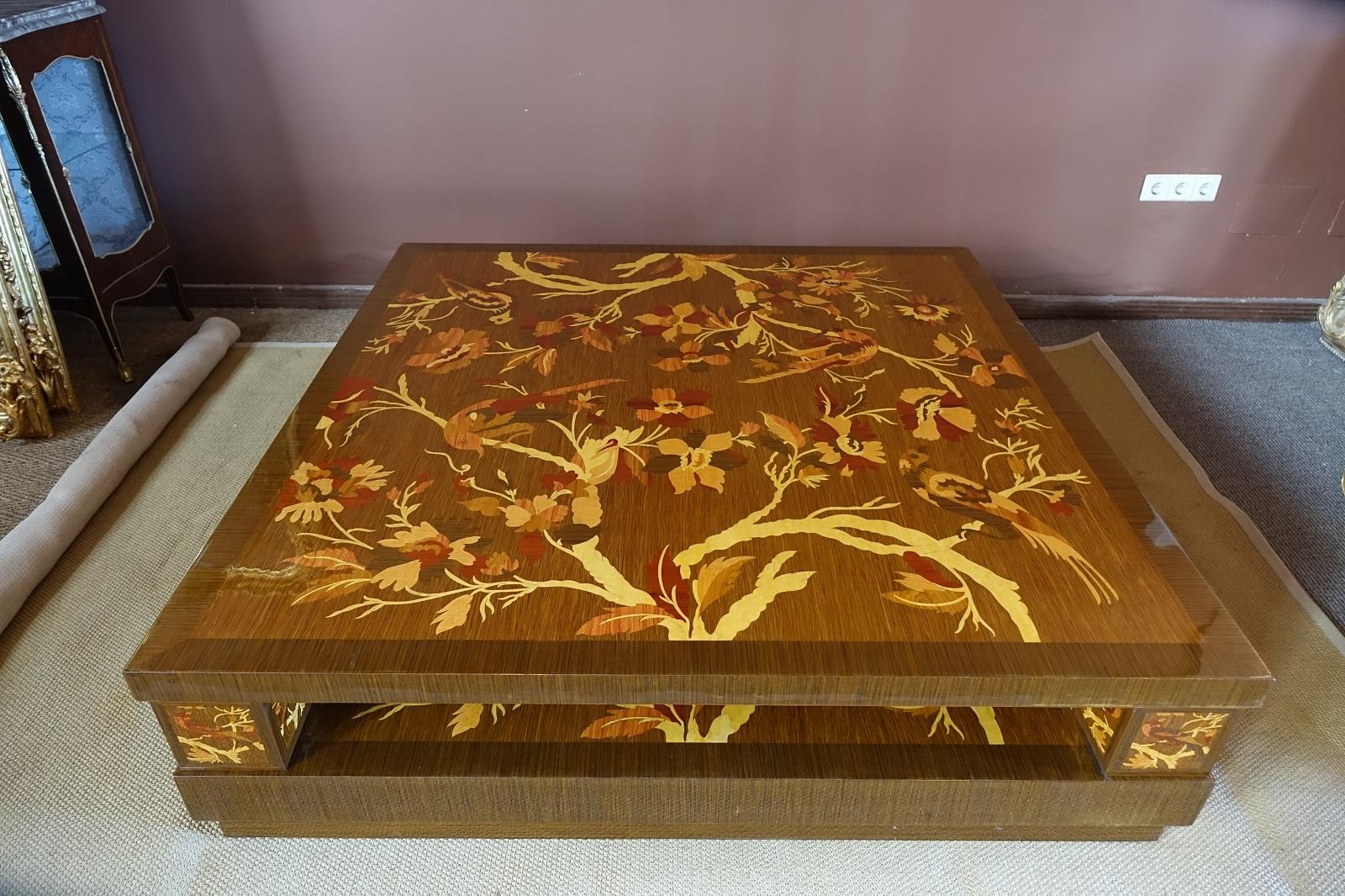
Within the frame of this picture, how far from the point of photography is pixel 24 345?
1890 millimetres

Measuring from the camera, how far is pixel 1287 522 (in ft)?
5.76

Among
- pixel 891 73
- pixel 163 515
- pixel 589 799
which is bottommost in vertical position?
pixel 163 515

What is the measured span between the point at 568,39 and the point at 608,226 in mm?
460

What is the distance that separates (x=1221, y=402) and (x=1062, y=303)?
515 millimetres

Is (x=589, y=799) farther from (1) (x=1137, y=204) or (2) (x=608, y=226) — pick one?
(1) (x=1137, y=204)

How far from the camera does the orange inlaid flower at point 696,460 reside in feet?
4.05

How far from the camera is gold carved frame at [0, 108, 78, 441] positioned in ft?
5.90

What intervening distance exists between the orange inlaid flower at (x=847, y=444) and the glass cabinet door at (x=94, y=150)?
5.49 ft

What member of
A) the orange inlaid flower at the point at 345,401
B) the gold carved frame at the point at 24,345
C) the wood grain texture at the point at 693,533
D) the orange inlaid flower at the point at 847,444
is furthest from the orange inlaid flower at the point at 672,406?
the gold carved frame at the point at 24,345

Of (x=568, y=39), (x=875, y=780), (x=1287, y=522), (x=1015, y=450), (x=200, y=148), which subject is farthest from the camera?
(x=200, y=148)

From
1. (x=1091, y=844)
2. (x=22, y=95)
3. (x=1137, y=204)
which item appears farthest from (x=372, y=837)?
(x=1137, y=204)

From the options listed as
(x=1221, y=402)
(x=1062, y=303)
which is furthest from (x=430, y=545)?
(x=1062, y=303)

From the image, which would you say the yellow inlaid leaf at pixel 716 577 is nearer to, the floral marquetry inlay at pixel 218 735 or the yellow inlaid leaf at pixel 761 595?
the yellow inlaid leaf at pixel 761 595

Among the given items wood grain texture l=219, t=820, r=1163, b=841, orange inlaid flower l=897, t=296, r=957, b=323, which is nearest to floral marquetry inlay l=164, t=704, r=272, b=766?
wood grain texture l=219, t=820, r=1163, b=841
